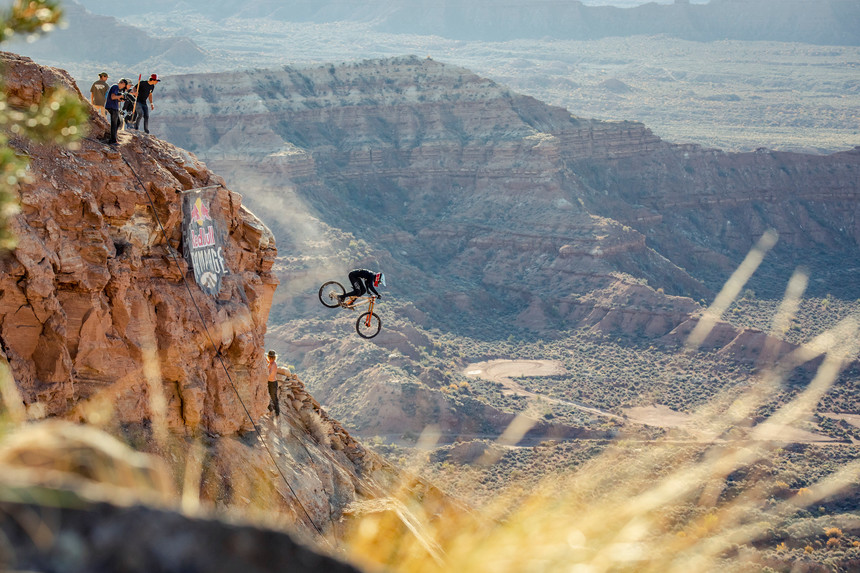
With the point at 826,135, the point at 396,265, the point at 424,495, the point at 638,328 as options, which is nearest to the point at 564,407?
the point at 638,328

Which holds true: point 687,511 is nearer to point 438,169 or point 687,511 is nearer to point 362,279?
point 362,279

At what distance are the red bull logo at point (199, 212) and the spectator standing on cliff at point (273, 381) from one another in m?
3.08

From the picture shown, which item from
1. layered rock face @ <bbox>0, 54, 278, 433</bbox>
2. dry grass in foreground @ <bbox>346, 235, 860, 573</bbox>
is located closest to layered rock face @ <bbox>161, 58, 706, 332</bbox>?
dry grass in foreground @ <bbox>346, 235, 860, 573</bbox>

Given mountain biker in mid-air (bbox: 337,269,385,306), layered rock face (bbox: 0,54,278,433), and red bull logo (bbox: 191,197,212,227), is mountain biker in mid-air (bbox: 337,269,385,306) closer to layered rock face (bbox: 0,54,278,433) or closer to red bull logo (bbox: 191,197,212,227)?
layered rock face (bbox: 0,54,278,433)

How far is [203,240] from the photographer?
54.9ft

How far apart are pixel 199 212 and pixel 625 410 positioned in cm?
4636

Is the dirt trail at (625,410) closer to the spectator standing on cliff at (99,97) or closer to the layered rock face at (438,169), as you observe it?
the layered rock face at (438,169)

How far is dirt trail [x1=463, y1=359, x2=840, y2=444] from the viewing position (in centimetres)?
5397

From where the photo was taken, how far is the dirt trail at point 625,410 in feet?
177

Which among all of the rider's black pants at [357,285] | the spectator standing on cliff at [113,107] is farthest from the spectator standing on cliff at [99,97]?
the rider's black pants at [357,285]

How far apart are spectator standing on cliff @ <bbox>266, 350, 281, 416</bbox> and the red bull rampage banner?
2181 mm

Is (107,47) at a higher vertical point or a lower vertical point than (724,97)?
higher

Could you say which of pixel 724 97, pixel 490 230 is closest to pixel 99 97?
pixel 490 230

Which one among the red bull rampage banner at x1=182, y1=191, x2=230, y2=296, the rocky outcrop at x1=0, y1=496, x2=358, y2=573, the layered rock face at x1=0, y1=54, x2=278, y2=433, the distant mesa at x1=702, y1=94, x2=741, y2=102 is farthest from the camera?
the distant mesa at x1=702, y1=94, x2=741, y2=102
